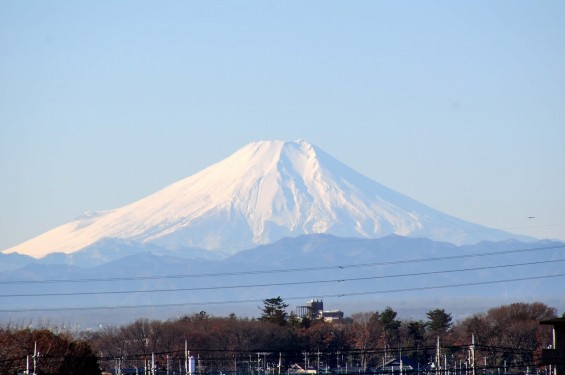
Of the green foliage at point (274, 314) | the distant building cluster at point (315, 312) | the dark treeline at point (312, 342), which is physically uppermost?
the distant building cluster at point (315, 312)

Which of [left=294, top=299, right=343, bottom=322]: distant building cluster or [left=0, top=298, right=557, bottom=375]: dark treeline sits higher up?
[left=294, top=299, right=343, bottom=322]: distant building cluster

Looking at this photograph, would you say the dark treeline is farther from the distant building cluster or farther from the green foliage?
the distant building cluster

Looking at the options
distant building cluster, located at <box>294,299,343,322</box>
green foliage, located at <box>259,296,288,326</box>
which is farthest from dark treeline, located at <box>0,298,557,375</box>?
distant building cluster, located at <box>294,299,343,322</box>

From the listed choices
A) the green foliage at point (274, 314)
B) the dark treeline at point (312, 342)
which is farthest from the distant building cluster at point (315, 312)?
the dark treeline at point (312, 342)

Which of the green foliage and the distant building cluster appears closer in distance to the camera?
the green foliage

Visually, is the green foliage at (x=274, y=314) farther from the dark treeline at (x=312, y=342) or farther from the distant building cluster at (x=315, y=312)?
the distant building cluster at (x=315, y=312)

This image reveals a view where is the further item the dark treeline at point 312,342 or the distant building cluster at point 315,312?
the distant building cluster at point 315,312

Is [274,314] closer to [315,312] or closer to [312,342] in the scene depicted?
[312,342]

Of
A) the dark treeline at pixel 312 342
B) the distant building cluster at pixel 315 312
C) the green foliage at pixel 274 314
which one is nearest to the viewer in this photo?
the dark treeline at pixel 312 342

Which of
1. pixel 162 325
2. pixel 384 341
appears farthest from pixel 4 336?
pixel 384 341

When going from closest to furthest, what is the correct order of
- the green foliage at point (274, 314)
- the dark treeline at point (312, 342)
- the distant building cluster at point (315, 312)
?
the dark treeline at point (312, 342), the green foliage at point (274, 314), the distant building cluster at point (315, 312)

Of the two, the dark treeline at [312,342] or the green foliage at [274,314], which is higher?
the green foliage at [274,314]

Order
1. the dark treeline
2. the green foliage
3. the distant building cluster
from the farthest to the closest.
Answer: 1. the distant building cluster
2. the green foliage
3. the dark treeline

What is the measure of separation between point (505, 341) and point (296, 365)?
1628 centimetres
